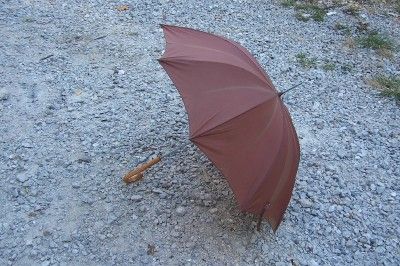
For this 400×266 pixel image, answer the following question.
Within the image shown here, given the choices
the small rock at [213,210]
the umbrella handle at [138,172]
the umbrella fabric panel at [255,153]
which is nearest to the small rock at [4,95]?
the umbrella handle at [138,172]

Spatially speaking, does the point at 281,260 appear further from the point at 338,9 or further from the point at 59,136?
the point at 338,9

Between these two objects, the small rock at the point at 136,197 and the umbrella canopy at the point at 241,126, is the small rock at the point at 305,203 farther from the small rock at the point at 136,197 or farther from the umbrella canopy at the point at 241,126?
the small rock at the point at 136,197

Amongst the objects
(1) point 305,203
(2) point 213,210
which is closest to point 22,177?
(2) point 213,210

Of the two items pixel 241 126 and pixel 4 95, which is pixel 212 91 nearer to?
pixel 241 126

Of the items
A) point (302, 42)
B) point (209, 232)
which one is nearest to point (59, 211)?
point (209, 232)

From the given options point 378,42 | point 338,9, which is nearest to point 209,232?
point 378,42

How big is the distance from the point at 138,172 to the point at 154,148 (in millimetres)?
560

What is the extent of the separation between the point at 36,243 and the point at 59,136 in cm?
143

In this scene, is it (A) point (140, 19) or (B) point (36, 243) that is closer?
(B) point (36, 243)

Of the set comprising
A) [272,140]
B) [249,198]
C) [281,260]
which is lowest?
[281,260]

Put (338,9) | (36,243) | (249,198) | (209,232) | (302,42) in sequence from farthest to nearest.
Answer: (338,9)
(302,42)
(209,232)
(36,243)
(249,198)

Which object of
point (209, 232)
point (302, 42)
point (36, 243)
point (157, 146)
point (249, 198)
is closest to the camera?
point (249, 198)

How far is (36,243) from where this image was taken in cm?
401

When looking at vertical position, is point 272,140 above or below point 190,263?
above
